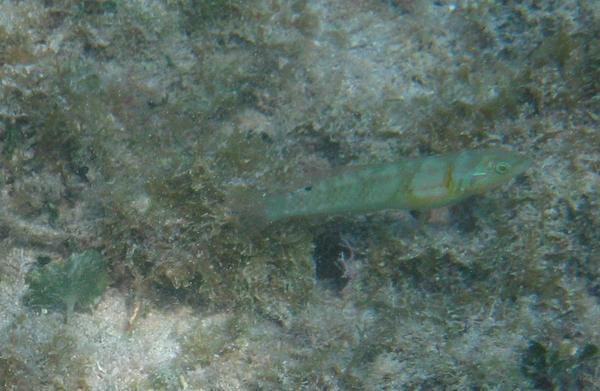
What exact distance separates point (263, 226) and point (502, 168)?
5.52ft

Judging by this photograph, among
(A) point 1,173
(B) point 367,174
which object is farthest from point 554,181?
(A) point 1,173

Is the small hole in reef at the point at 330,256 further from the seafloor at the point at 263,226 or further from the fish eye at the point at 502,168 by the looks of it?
the fish eye at the point at 502,168

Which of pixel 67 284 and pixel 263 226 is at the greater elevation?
pixel 263 226

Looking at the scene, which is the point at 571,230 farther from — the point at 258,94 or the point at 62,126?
the point at 62,126

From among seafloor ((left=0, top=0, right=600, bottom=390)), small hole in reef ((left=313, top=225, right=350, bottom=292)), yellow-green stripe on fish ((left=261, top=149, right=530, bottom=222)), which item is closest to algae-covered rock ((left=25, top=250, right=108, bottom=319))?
seafloor ((left=0, top=0, right=600, bottom=390))

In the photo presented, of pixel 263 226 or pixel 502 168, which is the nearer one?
pixel 502 168

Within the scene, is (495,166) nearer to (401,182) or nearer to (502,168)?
(502,168)

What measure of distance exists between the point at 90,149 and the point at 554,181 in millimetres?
3576

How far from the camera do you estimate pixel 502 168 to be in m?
3.32

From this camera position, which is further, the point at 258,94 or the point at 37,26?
the point at 258,94

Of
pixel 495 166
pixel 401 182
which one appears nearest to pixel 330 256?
pixel 401 182

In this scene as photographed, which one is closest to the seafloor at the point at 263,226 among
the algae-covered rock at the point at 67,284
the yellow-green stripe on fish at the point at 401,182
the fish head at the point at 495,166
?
the algae-covered rock at the point at 67,284

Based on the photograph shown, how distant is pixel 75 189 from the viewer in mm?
3910

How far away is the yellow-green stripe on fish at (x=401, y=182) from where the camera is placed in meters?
3.31
